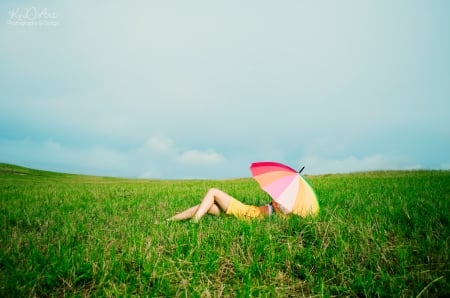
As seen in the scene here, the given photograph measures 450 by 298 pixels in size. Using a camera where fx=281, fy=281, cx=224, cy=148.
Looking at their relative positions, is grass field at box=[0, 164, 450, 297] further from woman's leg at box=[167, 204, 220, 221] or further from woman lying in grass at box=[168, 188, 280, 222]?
woman lying in grass at box=[168, 188, 280, 222]

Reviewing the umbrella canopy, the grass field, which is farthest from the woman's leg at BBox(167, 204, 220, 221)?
the umbrella canopy

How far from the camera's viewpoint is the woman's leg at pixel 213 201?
20.8 feet

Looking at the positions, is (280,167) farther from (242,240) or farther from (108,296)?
(108,296)

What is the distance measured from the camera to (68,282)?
3.43m

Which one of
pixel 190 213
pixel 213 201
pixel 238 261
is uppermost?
pixel 213 201

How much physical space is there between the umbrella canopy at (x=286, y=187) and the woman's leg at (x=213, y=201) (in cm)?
94

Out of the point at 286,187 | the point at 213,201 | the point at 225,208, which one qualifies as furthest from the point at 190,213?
the point at 286,187

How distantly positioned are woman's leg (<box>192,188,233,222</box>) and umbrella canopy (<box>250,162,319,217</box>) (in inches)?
36.9

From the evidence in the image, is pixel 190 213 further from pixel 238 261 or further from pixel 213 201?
pixel 238 261

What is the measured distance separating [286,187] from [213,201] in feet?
5.65

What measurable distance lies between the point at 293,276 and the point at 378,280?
3.49 feet

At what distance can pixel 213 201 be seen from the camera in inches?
261

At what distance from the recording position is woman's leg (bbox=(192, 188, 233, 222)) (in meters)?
6.34

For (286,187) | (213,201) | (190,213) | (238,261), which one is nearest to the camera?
(238,261)
